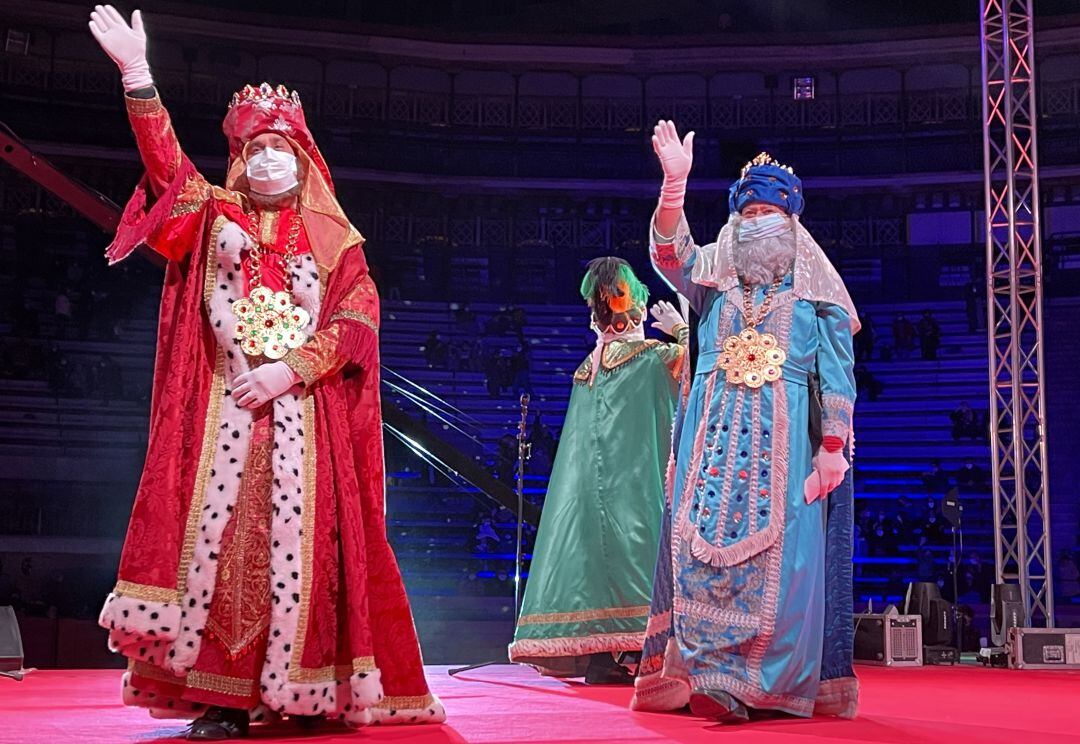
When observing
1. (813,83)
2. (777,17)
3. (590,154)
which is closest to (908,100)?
(813,83)

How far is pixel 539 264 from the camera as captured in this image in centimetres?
1602

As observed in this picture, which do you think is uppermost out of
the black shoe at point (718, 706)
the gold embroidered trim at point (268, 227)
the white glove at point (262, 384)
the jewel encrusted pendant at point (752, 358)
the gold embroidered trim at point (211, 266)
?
the gold embroidered trim at point (268, 227)

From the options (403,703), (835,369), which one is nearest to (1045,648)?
(835,369)

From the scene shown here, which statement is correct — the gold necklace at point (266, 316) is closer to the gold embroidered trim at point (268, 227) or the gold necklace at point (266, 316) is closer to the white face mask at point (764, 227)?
the gold embroidered trim at point (268, 227)

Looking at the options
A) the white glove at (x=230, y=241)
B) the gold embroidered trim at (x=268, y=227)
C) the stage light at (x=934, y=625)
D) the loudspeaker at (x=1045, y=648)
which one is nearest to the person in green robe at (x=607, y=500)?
the gold embroidered trim at (x=268, y=227)

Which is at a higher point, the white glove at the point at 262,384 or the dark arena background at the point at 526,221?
the dark arena background at the point at 526,221

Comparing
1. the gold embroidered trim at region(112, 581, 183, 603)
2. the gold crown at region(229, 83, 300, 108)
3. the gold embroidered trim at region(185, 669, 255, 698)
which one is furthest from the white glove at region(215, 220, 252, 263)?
the gold embroidered trim at region(185, 669, 255, 698)

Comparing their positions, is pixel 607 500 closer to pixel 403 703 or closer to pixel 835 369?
pixel 835 369

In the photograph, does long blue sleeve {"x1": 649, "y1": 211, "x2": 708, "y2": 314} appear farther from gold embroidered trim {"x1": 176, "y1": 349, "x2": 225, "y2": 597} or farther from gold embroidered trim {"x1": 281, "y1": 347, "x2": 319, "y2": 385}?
gold embroidered trim {"x1": 176, "y1": 349, "x2": 225, "y2": 597}

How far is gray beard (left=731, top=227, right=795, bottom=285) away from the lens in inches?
153

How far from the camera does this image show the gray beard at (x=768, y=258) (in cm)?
388

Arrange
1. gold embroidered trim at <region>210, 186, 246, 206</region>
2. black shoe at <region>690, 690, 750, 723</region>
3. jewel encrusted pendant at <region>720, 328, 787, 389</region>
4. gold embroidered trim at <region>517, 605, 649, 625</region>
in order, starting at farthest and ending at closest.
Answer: gold embroidered trim at <region>517, 605, 649, 625</region> → jewel encrusted pendant at <region>720, 328, 787, 389</region> → black shoe at <region>690, 690, 750, 723</region> → gold embroidered trim at <region>210, 186, 246, 206</region>

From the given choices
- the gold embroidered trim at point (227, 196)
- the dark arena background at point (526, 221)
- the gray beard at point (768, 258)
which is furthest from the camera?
the dark arena background at point (526, 221)

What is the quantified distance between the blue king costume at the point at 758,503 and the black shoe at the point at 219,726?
128 cm
